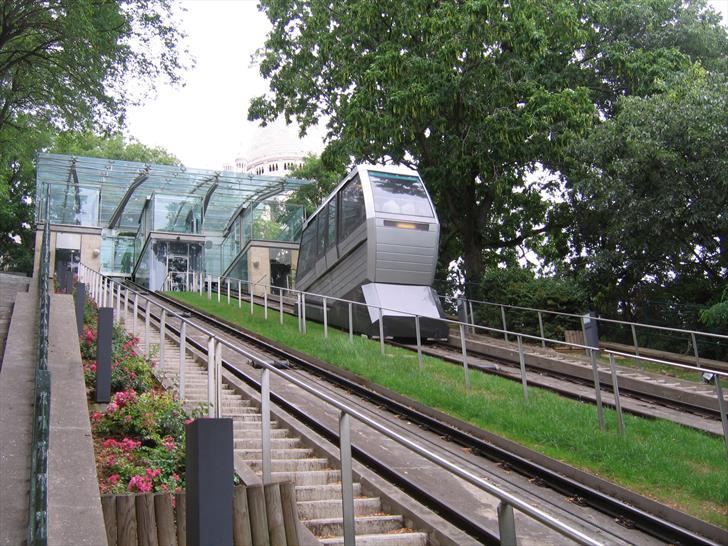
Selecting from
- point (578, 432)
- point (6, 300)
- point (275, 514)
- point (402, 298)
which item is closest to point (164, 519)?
point (275, 514)

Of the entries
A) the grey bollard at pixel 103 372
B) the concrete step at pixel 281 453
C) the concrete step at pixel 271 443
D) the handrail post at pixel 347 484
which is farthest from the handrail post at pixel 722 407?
the grey bollard at pixel 103 372

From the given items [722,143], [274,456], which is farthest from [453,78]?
[274,456]

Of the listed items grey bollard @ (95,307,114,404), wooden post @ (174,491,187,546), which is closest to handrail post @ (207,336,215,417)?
grey bollard @ (95,307,114,404)

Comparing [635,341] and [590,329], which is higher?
[590,329]

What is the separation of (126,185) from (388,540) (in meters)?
36.8

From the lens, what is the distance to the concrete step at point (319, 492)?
6195 mm

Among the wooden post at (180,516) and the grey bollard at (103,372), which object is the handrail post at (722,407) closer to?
the wooden post at (180,516)

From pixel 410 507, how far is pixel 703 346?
11.7m

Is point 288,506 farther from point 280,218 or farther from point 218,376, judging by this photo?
point 280,218

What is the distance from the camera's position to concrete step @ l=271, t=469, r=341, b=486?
648cm

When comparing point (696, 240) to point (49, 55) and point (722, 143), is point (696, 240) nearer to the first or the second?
point (722, 143)

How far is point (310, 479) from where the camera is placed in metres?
6.66

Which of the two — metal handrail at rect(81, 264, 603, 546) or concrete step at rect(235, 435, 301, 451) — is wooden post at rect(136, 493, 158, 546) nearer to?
metal handrail at rect(81, 264, 603, 546)

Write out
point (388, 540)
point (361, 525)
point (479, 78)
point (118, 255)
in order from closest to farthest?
point (388, 540)
point (361, 525)
point (479, 78)
point (118, 255)
